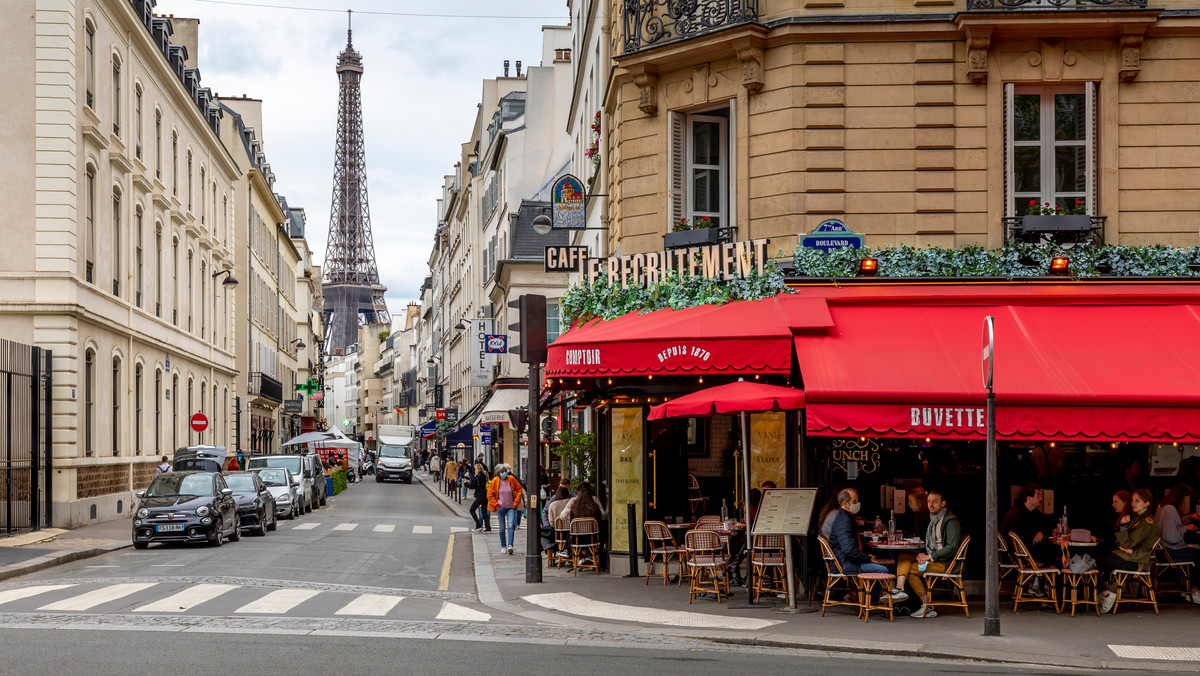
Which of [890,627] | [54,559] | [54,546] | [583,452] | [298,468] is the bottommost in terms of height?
[54,546]

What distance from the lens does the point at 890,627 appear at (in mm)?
12703

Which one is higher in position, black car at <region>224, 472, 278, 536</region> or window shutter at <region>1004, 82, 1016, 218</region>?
window shutter at <region>1004, 82, 1016, 218</region>

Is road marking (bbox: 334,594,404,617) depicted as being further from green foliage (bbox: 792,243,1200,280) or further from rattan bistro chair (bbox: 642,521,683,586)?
green foliage (bbox: 792,243,1200,280)

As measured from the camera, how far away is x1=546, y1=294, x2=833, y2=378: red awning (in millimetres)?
14758

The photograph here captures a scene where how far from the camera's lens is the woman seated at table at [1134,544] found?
46.0 ft

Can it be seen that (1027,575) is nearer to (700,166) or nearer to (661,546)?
(661,546)

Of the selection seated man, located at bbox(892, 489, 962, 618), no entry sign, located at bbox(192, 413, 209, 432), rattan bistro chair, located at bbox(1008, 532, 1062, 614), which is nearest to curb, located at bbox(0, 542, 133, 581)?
no entry sign, located at bbox(192, 413, 209, 432)

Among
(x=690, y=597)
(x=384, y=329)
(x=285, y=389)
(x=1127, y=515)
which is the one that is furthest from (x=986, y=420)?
(x=384, y=329)

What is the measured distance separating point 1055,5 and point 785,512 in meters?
7.57

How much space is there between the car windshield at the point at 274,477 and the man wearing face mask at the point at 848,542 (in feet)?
75.0

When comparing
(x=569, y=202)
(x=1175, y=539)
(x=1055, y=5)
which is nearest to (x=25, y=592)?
(x=569, y=202)

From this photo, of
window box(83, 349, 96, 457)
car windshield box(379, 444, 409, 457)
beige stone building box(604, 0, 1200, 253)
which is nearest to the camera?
beige stone building box(604, 0, 1200, 253)

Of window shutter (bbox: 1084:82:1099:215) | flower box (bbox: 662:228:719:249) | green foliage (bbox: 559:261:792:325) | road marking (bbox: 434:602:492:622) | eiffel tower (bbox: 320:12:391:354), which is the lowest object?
road marking (bbox: 434:602:492:622)

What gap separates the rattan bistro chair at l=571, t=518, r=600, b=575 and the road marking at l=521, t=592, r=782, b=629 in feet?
9.20
